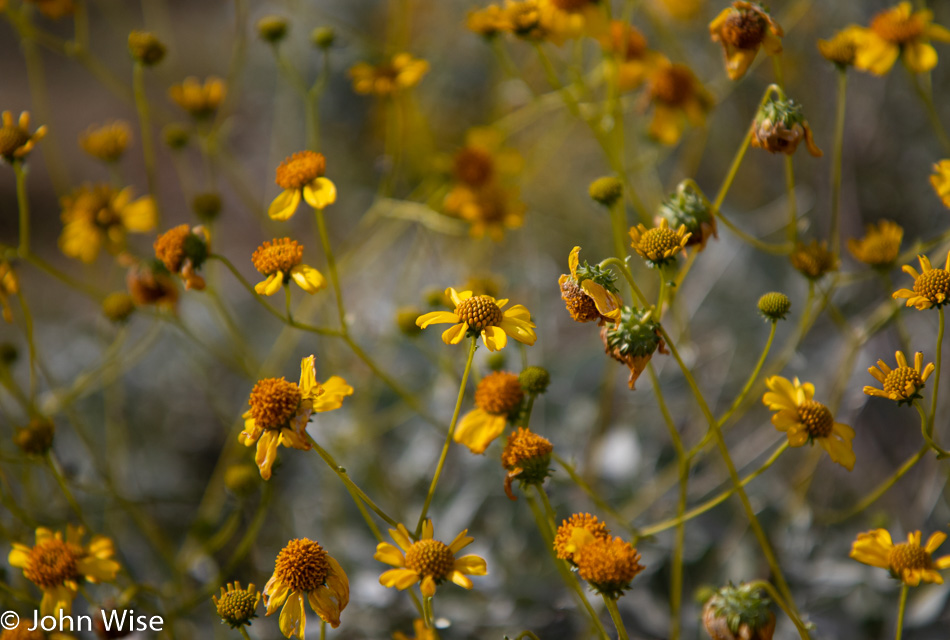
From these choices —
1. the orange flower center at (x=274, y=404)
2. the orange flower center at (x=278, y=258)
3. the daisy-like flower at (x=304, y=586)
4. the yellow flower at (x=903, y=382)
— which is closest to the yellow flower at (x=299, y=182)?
the orange flower center at (x=278, y=258)

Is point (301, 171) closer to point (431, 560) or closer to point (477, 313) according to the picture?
point (477, 313)

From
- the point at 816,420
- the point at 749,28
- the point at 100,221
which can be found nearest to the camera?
the point at 816,420

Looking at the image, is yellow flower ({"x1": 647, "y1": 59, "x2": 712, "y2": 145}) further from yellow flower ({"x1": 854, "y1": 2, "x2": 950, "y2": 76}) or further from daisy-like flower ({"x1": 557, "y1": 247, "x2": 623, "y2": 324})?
daisy-like flower ({"x1": 557, "y1": 247, "x2": 623, "y2": 324})

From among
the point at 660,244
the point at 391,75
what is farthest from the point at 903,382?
the point at 391,75

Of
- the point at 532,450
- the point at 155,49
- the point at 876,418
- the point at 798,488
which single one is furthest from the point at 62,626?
the point at 876,418

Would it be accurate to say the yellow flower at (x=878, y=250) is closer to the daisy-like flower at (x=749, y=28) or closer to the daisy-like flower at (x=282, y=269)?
the daisy-like flower at (x=749, y=28)
